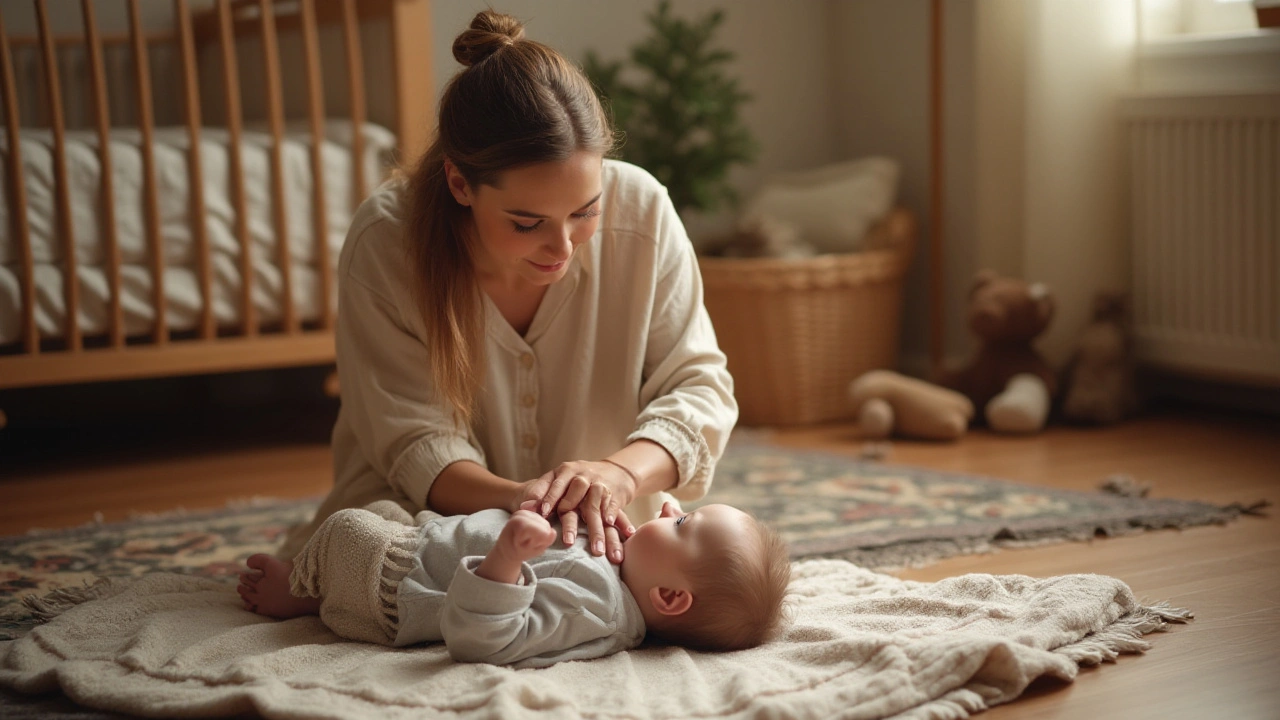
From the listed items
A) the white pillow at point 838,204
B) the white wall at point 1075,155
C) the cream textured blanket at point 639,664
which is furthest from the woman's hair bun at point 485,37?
the white wall at point 1075,155

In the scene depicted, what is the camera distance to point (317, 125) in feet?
8.91

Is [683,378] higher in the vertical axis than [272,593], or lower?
higher

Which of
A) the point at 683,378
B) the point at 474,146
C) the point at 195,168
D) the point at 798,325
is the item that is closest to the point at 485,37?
the point at 474,146

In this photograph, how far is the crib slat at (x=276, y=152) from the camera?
2666 mm

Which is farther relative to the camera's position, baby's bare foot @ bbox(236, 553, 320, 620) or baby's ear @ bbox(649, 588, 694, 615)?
baby's bare foot @ bbox(236, 553, 320, 620)

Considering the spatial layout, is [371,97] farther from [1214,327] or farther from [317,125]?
[1214,327]

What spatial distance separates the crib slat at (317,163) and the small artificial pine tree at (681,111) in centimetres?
66

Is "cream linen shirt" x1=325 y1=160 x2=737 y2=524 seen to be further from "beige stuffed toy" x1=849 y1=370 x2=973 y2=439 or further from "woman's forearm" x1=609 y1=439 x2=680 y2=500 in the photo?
"beige stuffed toy" x1=849 y1=370 x2=973 y2=439

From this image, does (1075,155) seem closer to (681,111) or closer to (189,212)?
(681,111)

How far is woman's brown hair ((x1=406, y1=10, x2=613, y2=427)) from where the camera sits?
1402 mm

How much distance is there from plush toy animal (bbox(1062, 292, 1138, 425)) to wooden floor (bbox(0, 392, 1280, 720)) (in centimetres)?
6

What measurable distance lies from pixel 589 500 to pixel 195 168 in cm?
157

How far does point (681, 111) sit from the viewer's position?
10.1ft

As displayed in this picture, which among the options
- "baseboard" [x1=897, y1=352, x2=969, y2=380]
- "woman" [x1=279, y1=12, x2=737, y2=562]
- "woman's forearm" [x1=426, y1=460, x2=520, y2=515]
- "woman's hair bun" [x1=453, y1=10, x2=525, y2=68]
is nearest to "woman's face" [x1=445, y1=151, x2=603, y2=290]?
"woman" [x1=279, y1=12, x2=737, y2=562]
